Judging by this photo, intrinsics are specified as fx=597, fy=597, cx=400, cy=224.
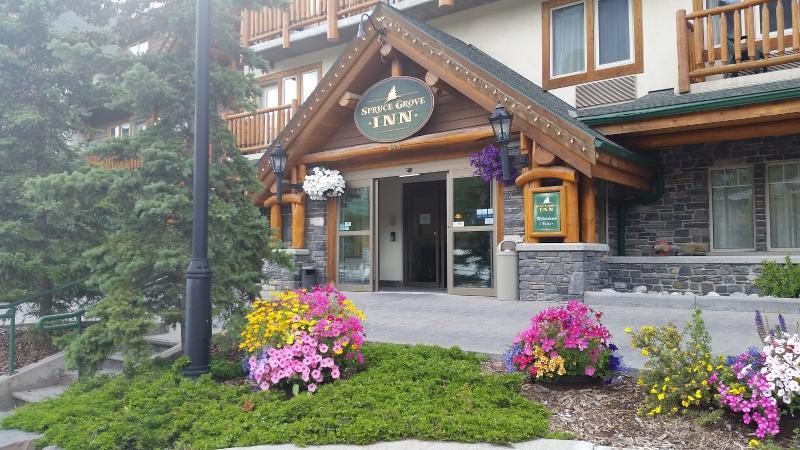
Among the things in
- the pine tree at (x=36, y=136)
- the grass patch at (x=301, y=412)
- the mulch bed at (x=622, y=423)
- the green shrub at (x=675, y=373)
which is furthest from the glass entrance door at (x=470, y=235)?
the green shrub at (x=675, y=373)

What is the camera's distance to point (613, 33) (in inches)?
456

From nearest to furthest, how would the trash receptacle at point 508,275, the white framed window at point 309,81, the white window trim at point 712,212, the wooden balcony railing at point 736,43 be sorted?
the wooden balcony railing at point 736,43
the trash receptacle at point 508,275
the white window trim at point 712,212
the white framed window at point 309,81

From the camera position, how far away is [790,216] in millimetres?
→ 10141

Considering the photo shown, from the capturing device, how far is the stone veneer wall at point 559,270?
9281 millimetres

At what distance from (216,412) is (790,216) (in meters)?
9.93

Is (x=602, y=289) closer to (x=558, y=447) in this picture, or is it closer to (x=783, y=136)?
(x=783, y=136)

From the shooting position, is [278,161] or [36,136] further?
[278,161]

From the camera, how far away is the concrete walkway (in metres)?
6.38

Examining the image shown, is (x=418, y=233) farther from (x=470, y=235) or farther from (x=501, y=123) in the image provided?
(x=501, y=123)

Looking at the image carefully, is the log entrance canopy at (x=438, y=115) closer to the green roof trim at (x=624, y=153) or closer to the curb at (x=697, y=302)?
the green roof trim at (x=624, y=153)

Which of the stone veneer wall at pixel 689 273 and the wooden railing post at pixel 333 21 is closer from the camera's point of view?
the stone veneer wall at pixel 689 273

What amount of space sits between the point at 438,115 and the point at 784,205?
6.16 metres

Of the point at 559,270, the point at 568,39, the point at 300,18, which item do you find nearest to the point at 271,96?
the point at 300,18

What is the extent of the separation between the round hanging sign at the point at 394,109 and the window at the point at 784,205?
605cm
